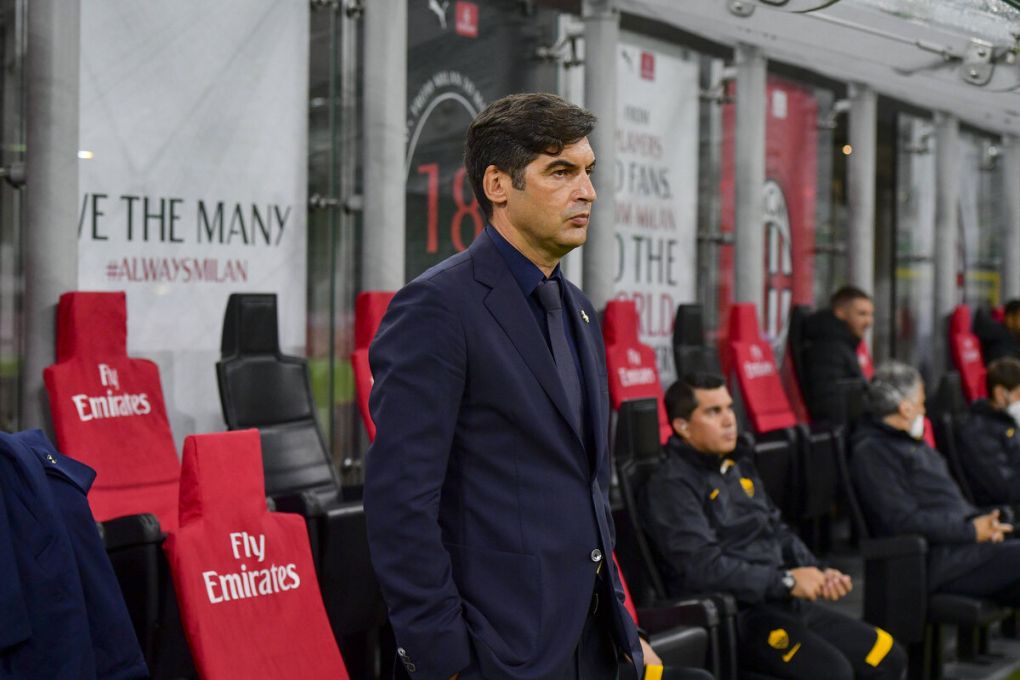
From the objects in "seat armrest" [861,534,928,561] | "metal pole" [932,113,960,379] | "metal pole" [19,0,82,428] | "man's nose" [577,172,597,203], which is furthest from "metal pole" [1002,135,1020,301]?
"man's nose" [577,172,597,203]

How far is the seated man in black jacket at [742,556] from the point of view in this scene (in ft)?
12.0

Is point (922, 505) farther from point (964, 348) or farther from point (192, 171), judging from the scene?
point (964, 348)

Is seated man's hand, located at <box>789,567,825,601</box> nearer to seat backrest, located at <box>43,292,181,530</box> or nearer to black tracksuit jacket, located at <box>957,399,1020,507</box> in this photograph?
seat backrest, located at <box>43,292,181,530</box>

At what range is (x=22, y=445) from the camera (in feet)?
7.52

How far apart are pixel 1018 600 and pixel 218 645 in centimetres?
319

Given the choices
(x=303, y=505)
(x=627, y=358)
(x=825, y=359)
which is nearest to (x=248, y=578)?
(x=303, y=505)

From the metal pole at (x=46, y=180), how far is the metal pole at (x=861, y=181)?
5874mm

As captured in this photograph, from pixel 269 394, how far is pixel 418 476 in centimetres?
280

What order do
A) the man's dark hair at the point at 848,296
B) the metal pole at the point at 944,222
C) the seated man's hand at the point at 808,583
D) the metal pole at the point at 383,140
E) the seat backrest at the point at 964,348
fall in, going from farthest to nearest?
the metal pole at the point at 944,222
the seat backrest at the point at 964,348
the man's dark hair at the point at 848,296
the metal pole at the point at 383,140
the seated man's hand at the point at 808,583

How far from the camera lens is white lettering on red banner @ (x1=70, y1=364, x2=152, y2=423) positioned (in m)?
3.93

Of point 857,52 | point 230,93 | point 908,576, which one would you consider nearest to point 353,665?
point 908,576

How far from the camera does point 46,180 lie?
4.12m

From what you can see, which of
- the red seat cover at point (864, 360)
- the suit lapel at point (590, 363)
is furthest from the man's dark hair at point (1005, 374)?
the suit lapel at point (590, 363)

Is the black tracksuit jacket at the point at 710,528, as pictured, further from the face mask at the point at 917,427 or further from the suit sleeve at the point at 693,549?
the face mask at the point at 917,427
